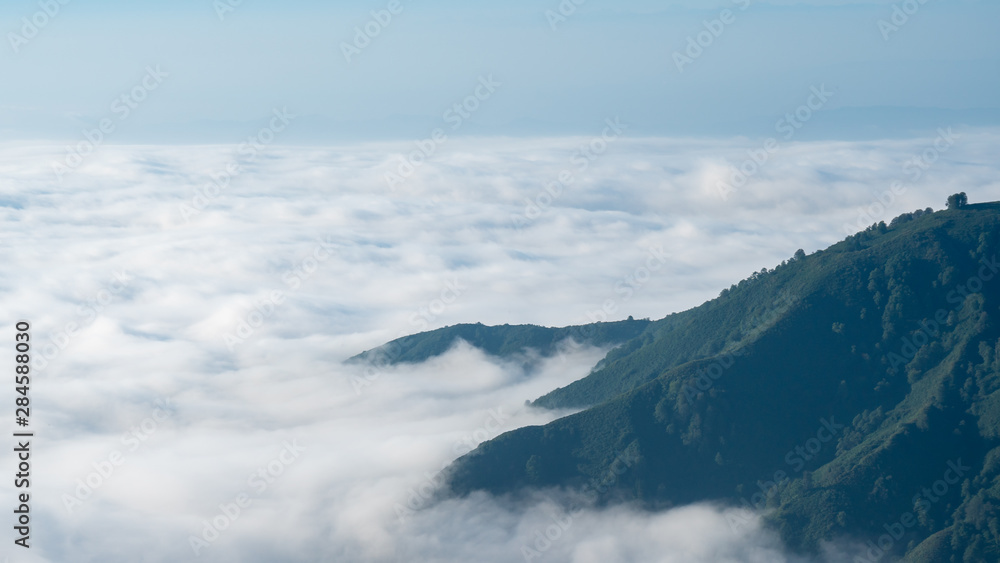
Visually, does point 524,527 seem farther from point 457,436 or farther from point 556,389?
point 556,389

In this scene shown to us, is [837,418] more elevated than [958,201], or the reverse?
[958,201]

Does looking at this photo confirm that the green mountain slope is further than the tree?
No

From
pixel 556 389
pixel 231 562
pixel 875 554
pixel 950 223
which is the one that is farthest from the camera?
pixel 556 389

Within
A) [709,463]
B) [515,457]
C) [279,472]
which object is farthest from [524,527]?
[279,472]

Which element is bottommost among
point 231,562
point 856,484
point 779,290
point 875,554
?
point 875,554

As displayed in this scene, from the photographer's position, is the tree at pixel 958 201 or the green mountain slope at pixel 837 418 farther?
the tree at pixel 958 201

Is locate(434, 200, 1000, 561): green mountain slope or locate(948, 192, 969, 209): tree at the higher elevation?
locate(948, 192, 969, 209): tree

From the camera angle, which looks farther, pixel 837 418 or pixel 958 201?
pixel 958 201

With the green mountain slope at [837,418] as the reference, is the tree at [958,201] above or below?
above
